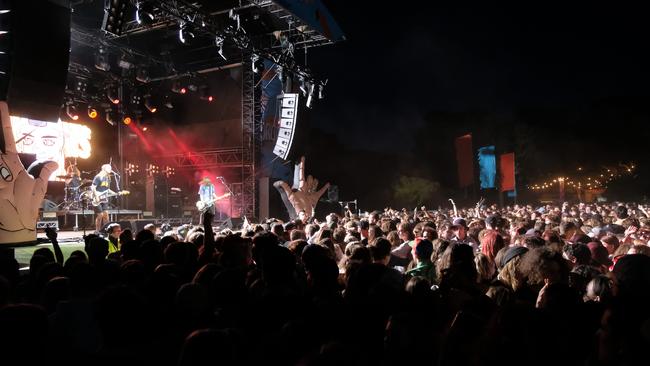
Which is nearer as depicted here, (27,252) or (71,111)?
(27,252)

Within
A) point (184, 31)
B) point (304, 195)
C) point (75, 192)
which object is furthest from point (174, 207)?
point (184, 31)

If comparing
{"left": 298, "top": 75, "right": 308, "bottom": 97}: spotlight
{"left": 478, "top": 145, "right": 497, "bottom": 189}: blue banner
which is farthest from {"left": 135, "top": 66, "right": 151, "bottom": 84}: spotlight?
{"left": 478, "top": 145, "right": 497, "bottom": 189}: blue banner

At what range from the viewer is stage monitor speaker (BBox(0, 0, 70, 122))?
6.60m

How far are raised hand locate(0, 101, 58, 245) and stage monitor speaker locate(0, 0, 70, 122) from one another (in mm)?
818

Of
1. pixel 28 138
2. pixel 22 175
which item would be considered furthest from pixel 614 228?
pixel 28 138

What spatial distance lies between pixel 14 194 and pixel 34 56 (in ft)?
8.46

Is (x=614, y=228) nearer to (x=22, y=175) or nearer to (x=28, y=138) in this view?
(x=22, y=175)

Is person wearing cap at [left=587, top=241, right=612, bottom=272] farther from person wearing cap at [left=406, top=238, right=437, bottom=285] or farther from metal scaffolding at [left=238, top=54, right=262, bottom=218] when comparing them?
metal scaffolding at [left=238, top=54, right=262, bottom=218]

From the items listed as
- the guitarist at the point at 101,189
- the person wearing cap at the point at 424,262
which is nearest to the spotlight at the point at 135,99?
the guitarist at the point at 101,189

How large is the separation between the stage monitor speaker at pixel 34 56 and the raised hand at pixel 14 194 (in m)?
0.82

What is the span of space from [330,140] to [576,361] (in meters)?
33.8

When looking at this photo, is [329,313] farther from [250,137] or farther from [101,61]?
[250,137]

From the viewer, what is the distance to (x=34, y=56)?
270 inches

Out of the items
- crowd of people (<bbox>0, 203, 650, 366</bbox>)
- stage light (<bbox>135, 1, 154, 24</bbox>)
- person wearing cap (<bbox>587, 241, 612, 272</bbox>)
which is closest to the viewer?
crowd of people (<bbox>0, 203, 650, 366</bbox>)
